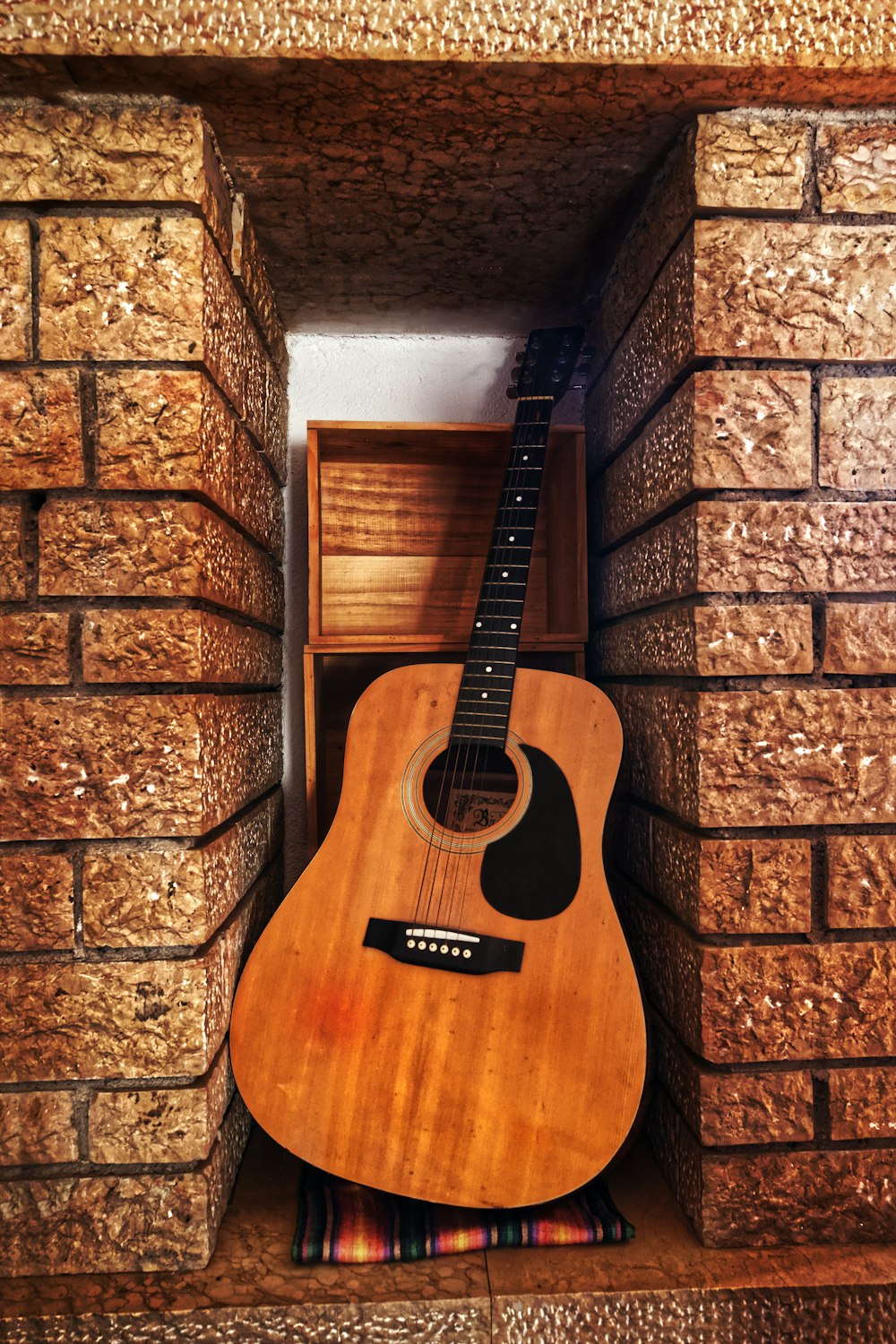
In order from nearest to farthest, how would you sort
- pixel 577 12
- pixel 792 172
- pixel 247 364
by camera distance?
1. pixel 577 12
2. pixel 792 172
3. pixel 247 364

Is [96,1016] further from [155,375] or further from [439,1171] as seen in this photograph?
[155,375]

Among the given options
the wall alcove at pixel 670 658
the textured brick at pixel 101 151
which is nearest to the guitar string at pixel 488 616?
the wall alcove at pixel 670 658

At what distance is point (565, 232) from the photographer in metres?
1.36

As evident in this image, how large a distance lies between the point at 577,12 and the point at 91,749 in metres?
1.05

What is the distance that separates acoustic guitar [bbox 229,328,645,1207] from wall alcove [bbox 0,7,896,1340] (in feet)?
0.31

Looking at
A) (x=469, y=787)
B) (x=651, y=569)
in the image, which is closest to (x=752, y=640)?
(x=651, y=569)

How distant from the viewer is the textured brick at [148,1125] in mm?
1028

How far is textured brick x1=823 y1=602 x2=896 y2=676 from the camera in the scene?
106cm

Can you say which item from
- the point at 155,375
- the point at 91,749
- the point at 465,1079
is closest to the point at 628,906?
the point at 465,1079

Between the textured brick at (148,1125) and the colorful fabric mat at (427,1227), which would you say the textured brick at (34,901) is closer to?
the textured brick at (148,1125)

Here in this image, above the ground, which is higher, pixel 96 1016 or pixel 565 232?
pixel 565 232

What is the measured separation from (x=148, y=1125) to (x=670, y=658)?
92cm

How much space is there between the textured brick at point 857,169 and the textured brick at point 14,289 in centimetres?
101

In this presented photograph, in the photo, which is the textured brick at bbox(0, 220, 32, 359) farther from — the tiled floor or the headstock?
the tiled floor
